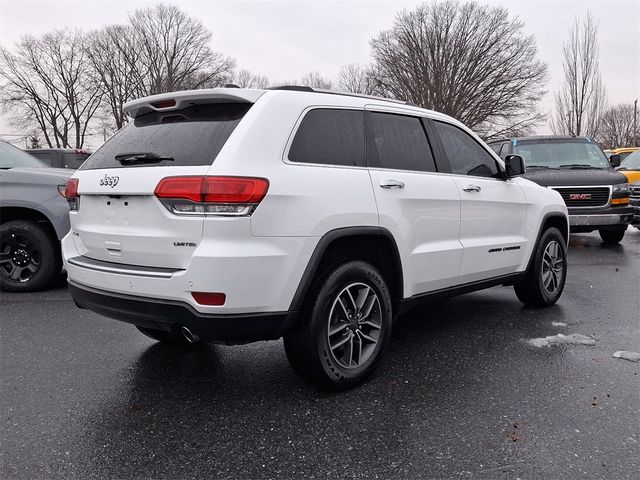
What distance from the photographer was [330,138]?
3.21 m

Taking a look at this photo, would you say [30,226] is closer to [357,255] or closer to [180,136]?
[180,136]

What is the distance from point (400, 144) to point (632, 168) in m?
10.2

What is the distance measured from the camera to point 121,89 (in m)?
48.3

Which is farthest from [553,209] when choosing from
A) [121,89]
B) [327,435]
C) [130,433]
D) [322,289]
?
[121,89]

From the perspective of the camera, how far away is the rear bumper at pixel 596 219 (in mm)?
8781

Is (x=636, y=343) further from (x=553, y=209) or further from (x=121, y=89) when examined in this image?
(x=121, y=89)

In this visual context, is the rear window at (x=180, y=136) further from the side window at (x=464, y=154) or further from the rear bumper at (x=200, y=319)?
the side window at (x=464, y=154)

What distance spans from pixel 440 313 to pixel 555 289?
1.18 meters

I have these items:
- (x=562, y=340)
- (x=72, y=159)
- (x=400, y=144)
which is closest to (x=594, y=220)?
(x=562, y=340)

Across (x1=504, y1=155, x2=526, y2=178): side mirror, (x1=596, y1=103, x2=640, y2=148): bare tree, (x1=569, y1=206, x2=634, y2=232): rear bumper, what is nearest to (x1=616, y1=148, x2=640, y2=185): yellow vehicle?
(x1=569, y1=206, x2=634, y2=232): rear bumper

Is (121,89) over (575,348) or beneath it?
over

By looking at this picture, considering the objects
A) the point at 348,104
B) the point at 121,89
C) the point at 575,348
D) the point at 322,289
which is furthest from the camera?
the point at 121,89

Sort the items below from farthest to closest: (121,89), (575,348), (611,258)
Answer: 1. (121,89)
2. (611,258)
3. (575,348)

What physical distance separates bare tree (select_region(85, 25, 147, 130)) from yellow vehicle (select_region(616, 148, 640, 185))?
44.2 m
